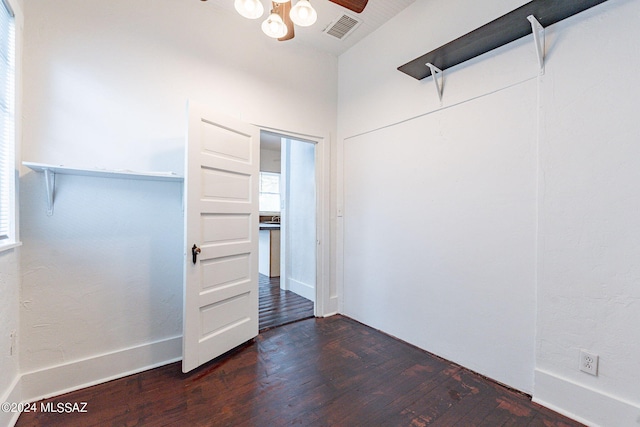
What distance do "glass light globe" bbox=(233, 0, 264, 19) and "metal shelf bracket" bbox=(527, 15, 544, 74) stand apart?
61.7 inches

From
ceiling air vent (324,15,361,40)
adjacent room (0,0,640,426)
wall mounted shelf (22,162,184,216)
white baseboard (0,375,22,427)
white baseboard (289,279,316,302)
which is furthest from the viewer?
white baseboard (289,279,316,302)

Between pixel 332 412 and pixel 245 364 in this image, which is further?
pixel 245 364

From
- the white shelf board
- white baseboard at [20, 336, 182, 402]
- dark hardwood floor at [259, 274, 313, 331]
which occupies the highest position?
the white shelf board

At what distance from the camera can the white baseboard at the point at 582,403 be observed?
1.43 meters

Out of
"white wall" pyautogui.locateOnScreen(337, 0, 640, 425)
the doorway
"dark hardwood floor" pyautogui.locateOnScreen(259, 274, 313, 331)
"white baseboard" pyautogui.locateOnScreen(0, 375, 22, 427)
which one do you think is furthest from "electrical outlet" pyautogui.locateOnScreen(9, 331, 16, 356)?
"white wall" pyautogui.locateOnScreen(337, 0, 640, 425)

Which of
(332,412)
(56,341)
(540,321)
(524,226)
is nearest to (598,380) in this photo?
(540,321)

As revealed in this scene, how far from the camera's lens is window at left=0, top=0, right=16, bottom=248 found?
150 centimetres

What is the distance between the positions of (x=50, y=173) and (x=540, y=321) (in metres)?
3.26

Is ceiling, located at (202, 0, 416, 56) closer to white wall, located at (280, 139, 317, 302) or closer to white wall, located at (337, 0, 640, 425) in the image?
white wall, located at (337, 0, 640, 425)

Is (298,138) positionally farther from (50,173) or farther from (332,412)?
(332,412)

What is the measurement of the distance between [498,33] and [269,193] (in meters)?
5.21

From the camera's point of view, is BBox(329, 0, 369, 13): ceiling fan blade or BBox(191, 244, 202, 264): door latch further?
BBox(191, 244, 202, 264): door latch

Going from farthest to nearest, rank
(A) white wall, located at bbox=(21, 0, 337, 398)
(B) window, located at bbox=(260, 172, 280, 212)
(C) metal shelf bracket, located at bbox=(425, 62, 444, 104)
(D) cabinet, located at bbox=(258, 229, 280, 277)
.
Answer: (B) window, located at bbox=(260, 172, 280, 212) → (D) cabinet, located at bbox=(258, 229, 280, 277) → (C) metal shelf bracket, located at bbox=(425, 62, 444, 104) → (A) white wall, located at bbox=(21, 0, 337, 398)

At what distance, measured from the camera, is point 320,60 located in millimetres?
3127
